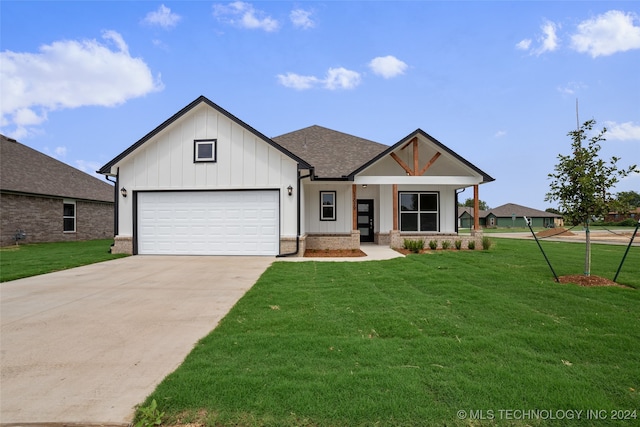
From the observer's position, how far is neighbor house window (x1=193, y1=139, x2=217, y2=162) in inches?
485

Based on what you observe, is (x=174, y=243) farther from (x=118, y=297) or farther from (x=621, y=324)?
(x=621, y=324)

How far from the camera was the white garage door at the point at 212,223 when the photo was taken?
12227 millimetres

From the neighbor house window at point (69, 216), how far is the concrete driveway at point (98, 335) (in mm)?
13577

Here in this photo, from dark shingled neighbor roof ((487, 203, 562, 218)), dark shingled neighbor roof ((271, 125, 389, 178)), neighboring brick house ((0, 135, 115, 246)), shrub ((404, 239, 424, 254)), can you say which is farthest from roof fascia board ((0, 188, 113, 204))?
dark shingled neighbor roof ((487, 203, 562, 218))

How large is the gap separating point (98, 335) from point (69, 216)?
781 inches

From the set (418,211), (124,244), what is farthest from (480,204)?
(124,244)

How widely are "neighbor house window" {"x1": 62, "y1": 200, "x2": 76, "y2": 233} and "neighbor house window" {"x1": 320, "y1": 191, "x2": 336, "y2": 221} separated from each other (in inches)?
641

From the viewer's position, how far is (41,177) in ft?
62.0

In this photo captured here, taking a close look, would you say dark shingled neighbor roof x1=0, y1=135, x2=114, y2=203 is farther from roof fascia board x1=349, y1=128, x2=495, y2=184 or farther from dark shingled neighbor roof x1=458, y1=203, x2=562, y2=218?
dark shingled neighbor roof x1=458, y1=203, x2=562, y2=218

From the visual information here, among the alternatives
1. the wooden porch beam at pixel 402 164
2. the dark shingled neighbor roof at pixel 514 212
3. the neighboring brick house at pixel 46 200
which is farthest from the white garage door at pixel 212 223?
the dark shingled neighbor roof at pixel 514 212

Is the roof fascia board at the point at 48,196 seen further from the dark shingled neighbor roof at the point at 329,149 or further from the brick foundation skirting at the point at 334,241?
the brick foundation skirting at the point at 334,241

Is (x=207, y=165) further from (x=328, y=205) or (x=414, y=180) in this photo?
(x=414, y=180)

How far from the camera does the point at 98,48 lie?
15.0m

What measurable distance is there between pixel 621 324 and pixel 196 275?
28.7 feet
